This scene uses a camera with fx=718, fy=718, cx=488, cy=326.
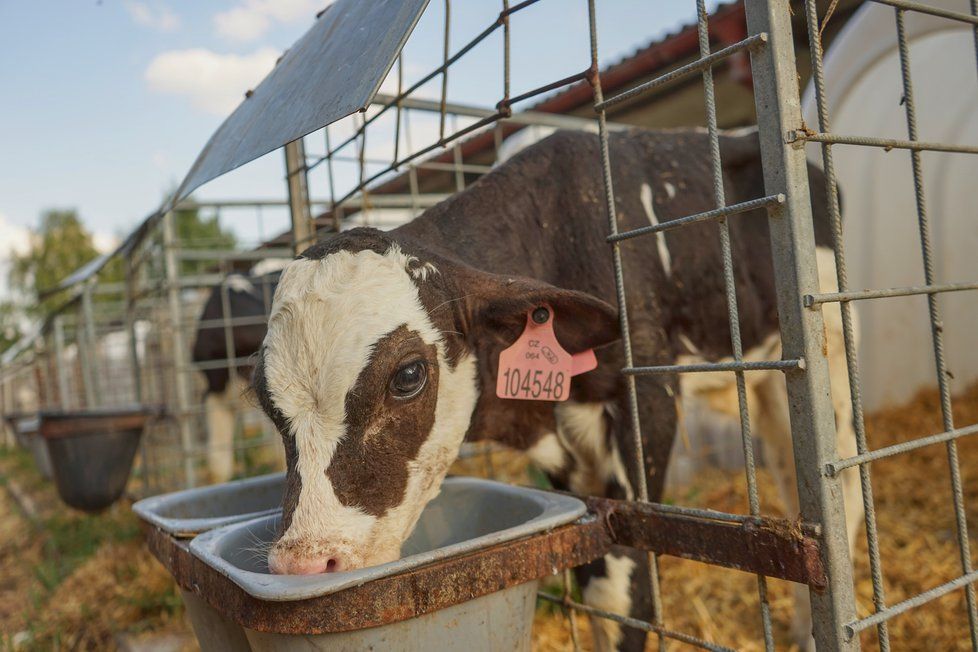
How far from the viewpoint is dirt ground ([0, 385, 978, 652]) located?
2.98m

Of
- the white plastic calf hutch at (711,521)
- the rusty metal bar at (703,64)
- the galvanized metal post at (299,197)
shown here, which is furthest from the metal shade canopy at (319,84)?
the galvanized metal post at (299,197)

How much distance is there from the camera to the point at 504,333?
81.2 inches

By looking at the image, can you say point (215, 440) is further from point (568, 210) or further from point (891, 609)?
point (891, 609)

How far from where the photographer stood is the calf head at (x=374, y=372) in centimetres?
164

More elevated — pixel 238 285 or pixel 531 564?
pixel 238 285

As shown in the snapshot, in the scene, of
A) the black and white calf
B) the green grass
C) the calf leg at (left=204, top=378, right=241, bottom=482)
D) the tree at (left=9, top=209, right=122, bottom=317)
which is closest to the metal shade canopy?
the green grass

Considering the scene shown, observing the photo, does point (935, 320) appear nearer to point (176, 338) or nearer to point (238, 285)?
point (176, 338)

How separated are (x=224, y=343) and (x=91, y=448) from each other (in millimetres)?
2436

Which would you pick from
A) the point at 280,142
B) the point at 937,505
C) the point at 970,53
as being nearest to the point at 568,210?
the point at 280,142

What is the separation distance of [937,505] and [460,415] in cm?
328

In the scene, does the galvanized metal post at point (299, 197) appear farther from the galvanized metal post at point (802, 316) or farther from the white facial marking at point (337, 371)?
the galvanized metal post at point (802, 316)

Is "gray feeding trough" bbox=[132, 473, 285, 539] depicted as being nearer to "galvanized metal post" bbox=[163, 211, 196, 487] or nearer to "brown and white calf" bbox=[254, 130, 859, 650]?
"brown and white calf" bbox=[254, 130, 859, 650]

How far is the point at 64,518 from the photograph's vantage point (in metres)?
6.11

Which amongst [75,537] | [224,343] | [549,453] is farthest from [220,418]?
[549,453]
